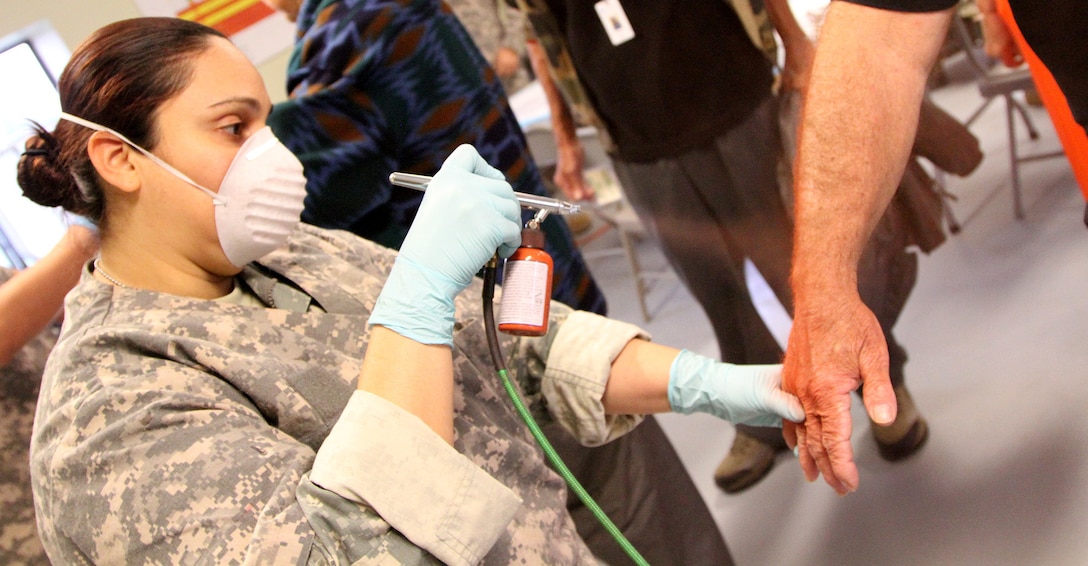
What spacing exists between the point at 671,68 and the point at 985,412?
2.67 feet

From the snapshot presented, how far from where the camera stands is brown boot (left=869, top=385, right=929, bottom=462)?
0.82 metres

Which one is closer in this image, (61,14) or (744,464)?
(61,14)

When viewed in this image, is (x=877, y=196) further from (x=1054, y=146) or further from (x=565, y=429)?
(x=565, y=429)

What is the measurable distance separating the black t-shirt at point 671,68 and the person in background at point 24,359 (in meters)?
0.93

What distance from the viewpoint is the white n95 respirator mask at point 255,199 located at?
928 mm

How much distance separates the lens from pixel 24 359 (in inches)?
42.1

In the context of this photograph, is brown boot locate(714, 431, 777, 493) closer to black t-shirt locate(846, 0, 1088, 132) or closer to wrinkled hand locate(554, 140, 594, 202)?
black t-shirt locate(846, 0, 1088, 132)

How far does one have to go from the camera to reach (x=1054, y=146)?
2.81 ft

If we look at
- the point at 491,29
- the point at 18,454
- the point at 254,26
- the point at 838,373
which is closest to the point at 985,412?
the point at 838,373

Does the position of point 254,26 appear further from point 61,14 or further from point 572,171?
point 572,171

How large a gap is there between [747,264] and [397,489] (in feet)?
2.57

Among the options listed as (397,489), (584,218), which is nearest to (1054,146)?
(397,489)

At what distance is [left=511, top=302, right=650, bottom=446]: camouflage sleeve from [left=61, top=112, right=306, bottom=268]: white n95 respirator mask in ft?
1.18

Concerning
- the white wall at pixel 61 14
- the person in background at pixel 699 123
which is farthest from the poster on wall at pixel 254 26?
the person in background at pixel 699 123
